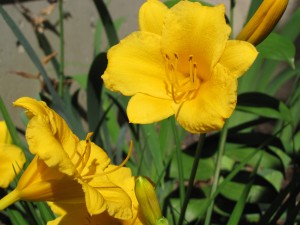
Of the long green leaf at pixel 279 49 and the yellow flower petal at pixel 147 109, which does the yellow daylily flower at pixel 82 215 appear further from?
the long green leaf at pixel 279 49

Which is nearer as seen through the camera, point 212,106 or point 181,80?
point 212,106

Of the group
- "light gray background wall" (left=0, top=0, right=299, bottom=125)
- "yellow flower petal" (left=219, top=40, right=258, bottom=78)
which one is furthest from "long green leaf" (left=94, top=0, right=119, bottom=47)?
"yellow flower petal" (left=219, top=40, right=258, bottom=78)

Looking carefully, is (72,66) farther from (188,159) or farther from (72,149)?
(72,149)

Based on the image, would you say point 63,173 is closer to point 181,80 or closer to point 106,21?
point 181,80

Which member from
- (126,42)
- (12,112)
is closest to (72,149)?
(126,42)

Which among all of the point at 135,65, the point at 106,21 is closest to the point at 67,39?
the point at 106,21

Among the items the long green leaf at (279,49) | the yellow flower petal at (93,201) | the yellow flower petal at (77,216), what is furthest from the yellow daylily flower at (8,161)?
the long green leaf at (279,49)
